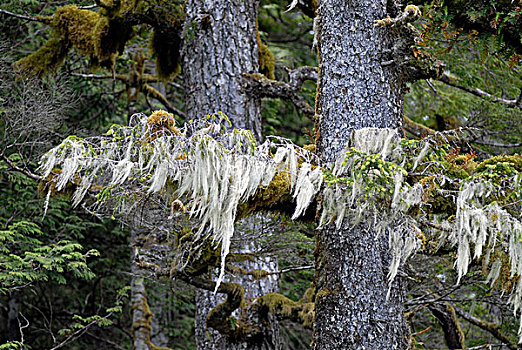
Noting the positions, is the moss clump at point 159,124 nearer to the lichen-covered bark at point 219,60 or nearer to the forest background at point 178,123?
the forest background at point 178,123

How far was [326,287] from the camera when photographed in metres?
3.27

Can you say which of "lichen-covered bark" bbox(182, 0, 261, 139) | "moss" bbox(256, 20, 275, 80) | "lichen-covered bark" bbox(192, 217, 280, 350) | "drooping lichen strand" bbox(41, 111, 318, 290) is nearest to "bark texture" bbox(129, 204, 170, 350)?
"drooping lichen strand" bbox(41, 111, 318, 290)

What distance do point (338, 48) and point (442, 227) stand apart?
1.33 m

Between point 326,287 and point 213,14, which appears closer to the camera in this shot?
point 326,287

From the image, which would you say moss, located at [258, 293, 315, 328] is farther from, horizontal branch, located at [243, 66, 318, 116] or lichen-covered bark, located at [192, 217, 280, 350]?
horizontal branch, located at [243, 66, 318, 116]

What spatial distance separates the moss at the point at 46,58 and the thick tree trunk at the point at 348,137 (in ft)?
11.4

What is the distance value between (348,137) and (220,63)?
2328mm

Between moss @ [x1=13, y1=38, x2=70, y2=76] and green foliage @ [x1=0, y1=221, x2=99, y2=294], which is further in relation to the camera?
moss @ [x1=13, y1=38, x2=70, y2=76]

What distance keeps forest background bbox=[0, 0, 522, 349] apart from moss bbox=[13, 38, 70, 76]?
0.22 feet

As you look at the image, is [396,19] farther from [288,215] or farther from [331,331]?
[331,331]

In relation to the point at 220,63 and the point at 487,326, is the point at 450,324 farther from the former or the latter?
the point at 220,63

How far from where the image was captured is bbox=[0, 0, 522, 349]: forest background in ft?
15.5

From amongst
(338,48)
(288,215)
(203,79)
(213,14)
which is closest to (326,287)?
(288,215)

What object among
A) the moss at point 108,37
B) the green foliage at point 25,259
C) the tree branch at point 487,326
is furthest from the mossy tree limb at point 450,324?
the moss at point 108,37
